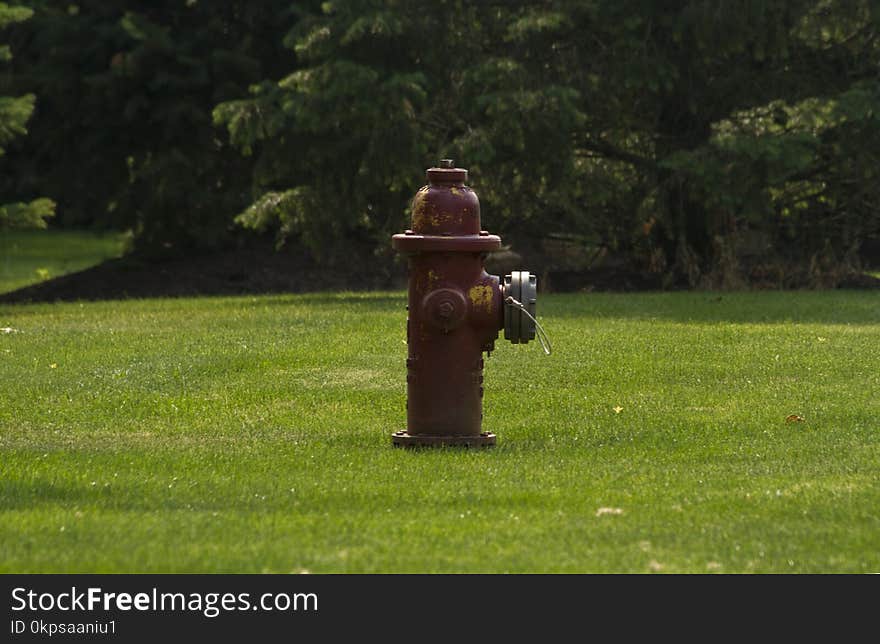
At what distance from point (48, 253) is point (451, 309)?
28.0m

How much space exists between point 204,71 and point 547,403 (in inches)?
537

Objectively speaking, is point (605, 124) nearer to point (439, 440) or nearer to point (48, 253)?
point (439, 440)

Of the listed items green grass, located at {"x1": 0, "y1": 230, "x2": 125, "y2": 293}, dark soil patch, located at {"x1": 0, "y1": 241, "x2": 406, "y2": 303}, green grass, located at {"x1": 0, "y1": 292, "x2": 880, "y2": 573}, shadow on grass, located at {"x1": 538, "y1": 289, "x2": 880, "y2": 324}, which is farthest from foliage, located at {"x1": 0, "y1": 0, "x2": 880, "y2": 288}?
green grass, located at {"x1": 0, "y1": 230, "x2": 125, "y2": 293}

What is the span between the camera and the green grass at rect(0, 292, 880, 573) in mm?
6484

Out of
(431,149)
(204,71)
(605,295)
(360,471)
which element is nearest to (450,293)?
(360,471)

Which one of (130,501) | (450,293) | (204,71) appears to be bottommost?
(130,501)

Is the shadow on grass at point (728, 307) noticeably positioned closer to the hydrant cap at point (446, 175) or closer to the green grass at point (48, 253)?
the hydrant cap at point (446, 175)

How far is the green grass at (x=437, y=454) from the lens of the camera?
21.3 ft

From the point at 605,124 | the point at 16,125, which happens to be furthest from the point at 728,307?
the point at 16,125

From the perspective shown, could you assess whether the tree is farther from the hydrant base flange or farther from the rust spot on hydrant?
the rust spot on hydrant

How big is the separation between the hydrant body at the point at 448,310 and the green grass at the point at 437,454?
23 cm

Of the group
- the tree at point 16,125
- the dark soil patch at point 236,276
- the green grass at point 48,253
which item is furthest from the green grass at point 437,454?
the green grass at point 48,253

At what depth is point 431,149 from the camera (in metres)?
20.5
